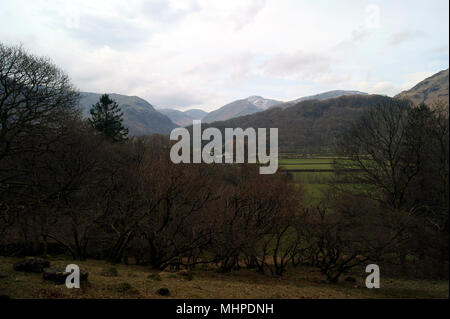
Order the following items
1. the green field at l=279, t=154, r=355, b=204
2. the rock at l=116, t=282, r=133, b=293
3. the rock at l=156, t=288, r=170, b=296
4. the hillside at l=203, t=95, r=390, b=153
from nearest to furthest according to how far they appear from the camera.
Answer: the rock at l=116, t=282, r=133, b=293
the rock at l=156, t=288, r=170, b=296
the green field at l=279, t=154, r=355, b=204
the hillside at l=203, t=95, r=390, b=153

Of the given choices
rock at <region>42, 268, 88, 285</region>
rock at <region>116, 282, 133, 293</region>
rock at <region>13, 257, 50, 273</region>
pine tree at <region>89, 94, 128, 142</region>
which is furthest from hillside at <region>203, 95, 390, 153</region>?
pine tree at <region>89, 94, 128, 142</region>

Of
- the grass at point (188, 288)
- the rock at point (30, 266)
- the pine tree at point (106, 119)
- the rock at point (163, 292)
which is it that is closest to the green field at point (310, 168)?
the grass at point (188, 288)

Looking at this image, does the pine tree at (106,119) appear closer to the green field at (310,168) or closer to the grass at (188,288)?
the green field at (310,168)

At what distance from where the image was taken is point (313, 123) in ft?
313

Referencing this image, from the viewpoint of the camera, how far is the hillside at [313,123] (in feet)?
220

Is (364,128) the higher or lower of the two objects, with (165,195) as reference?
higher

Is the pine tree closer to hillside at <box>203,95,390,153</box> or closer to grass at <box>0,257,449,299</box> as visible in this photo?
grass at <box>0,257,449,299</box>

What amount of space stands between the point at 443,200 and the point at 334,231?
7423 mm

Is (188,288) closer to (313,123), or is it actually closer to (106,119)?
(106,119)

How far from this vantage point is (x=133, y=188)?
699 inches

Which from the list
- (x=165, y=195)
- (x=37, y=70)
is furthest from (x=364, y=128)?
(x=37, y=70)

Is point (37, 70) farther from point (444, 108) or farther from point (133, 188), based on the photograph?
point (444, 108)

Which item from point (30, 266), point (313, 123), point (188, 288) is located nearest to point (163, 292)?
point (188, 288)

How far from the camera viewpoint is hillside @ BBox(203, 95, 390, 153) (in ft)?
220
